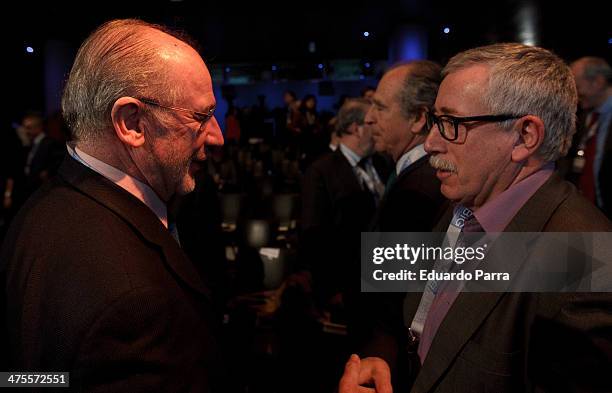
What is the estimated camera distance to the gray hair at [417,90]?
2.59 meters

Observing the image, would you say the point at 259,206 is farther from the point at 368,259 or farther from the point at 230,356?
the point at 368,259

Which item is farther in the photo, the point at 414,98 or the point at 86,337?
the point at 414,98

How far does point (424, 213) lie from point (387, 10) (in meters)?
8.60

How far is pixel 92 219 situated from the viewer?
46.1 inches

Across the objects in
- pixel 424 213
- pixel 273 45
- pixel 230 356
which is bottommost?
pixel 230 356

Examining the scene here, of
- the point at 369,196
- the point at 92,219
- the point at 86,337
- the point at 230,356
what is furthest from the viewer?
the point at 369,196

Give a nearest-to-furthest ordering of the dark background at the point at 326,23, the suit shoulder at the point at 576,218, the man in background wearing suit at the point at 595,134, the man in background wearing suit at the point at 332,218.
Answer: the suit shoulder at the point at 576,218 < the man in background wearing suit at the point at 332,218 < the dark background at the point at 326,23 < the man in background wearing suit at the point at 595,134

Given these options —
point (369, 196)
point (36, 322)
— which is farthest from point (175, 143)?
point (369, 196)

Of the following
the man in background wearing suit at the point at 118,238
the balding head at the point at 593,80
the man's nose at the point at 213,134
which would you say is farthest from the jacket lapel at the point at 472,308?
the balding head at the point at 593,80

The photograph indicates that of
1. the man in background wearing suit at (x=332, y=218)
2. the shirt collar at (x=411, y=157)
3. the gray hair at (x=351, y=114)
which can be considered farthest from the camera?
the gray hair at (x=351, y=114)

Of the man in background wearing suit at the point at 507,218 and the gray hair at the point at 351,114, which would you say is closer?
the man in background wearing suit at the point at 507,218

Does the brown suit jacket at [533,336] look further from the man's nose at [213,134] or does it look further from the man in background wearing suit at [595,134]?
the man in background wearing suit at [595,134]

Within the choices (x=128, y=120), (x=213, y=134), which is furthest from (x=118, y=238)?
(x=213, y=134)

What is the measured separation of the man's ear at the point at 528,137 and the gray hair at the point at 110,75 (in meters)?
1.07
